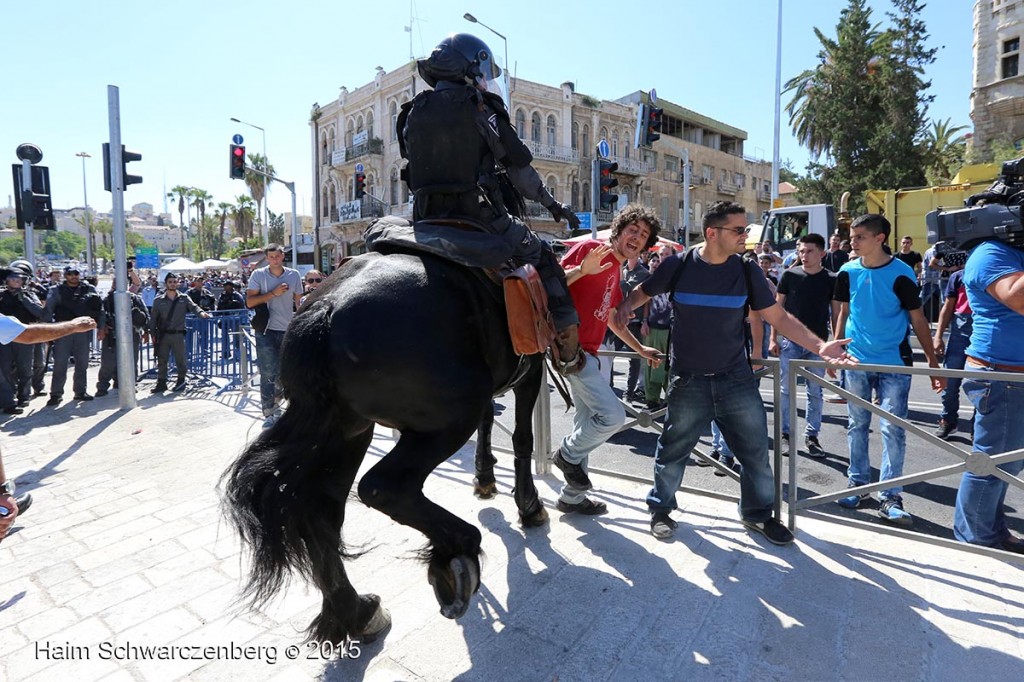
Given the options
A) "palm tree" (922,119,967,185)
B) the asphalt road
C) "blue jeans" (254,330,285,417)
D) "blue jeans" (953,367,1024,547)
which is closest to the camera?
"blue jeans" (953,367,1024,547)

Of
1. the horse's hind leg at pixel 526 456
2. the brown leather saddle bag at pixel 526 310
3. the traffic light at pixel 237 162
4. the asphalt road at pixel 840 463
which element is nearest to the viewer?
the brown leather saddle bag at pixel 526 310

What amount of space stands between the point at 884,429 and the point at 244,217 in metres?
65.9

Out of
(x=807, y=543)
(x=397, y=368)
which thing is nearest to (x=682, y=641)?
(x=807, y=543)

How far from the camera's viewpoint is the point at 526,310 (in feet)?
9.17

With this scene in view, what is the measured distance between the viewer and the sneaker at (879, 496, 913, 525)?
13.4 ft

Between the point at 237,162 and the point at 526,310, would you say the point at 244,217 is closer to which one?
the point at 237,162

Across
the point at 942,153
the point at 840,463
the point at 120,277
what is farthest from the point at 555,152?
the point at 840,463

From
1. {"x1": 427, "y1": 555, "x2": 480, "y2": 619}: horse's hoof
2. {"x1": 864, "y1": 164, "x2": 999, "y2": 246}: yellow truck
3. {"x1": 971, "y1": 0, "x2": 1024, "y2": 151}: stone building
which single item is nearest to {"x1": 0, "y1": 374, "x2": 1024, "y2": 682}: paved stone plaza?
{"x1": 427, "y1": 555, "x2": 480, "y2": 619}: horse's hoof

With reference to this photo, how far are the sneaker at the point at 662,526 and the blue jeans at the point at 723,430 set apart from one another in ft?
0.13

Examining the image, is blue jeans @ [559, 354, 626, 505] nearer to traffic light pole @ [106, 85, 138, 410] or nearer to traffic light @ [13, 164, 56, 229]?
traffic light pole @ [106, 85, 138, 410]

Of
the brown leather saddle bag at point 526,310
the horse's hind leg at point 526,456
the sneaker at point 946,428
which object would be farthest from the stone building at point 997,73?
the brown leather saddle bag at point 526,310

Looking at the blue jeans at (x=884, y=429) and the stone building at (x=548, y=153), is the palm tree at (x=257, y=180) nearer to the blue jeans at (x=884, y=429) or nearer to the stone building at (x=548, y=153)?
the stone building at (x=548, y=153)

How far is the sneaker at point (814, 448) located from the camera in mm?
5789

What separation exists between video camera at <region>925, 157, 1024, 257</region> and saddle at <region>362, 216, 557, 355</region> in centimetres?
253
